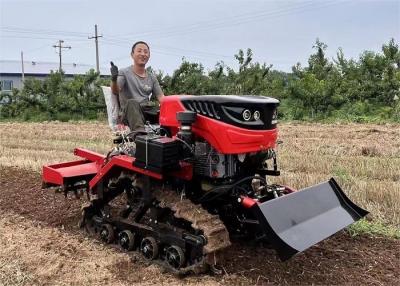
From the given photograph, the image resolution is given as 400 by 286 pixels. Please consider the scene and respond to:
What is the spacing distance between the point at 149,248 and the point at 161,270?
0.28 m

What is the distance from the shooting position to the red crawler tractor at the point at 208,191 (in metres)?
3.87

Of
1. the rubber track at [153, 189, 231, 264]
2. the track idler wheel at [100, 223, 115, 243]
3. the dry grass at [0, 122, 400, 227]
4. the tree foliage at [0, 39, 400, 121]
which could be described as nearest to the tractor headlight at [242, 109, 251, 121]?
the rubber track at [153, 189, 231, 264]

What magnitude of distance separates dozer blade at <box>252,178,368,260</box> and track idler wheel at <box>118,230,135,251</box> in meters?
1.42

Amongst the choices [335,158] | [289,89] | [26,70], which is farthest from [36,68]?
[335,158]

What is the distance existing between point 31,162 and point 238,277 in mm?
6677

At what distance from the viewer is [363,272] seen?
410 centimetres

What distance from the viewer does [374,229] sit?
502cm

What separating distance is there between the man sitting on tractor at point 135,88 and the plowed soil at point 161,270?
1298 mm

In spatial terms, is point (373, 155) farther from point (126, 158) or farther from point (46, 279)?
point (46, 279)

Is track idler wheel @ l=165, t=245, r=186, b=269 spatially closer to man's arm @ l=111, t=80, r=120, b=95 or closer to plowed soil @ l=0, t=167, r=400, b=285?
plowed soil @ l=0, t=167, r=400, b=285

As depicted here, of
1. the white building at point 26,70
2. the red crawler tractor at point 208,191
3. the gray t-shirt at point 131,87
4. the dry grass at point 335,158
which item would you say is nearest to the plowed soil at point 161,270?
the red crawler tractor at point 208,191

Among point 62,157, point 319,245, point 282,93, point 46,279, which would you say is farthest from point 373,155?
point 282,93

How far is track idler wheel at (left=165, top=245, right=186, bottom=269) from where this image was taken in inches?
159

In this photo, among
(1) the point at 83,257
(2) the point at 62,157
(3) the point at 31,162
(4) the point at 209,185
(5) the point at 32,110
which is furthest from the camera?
(5) the point at 32,110
